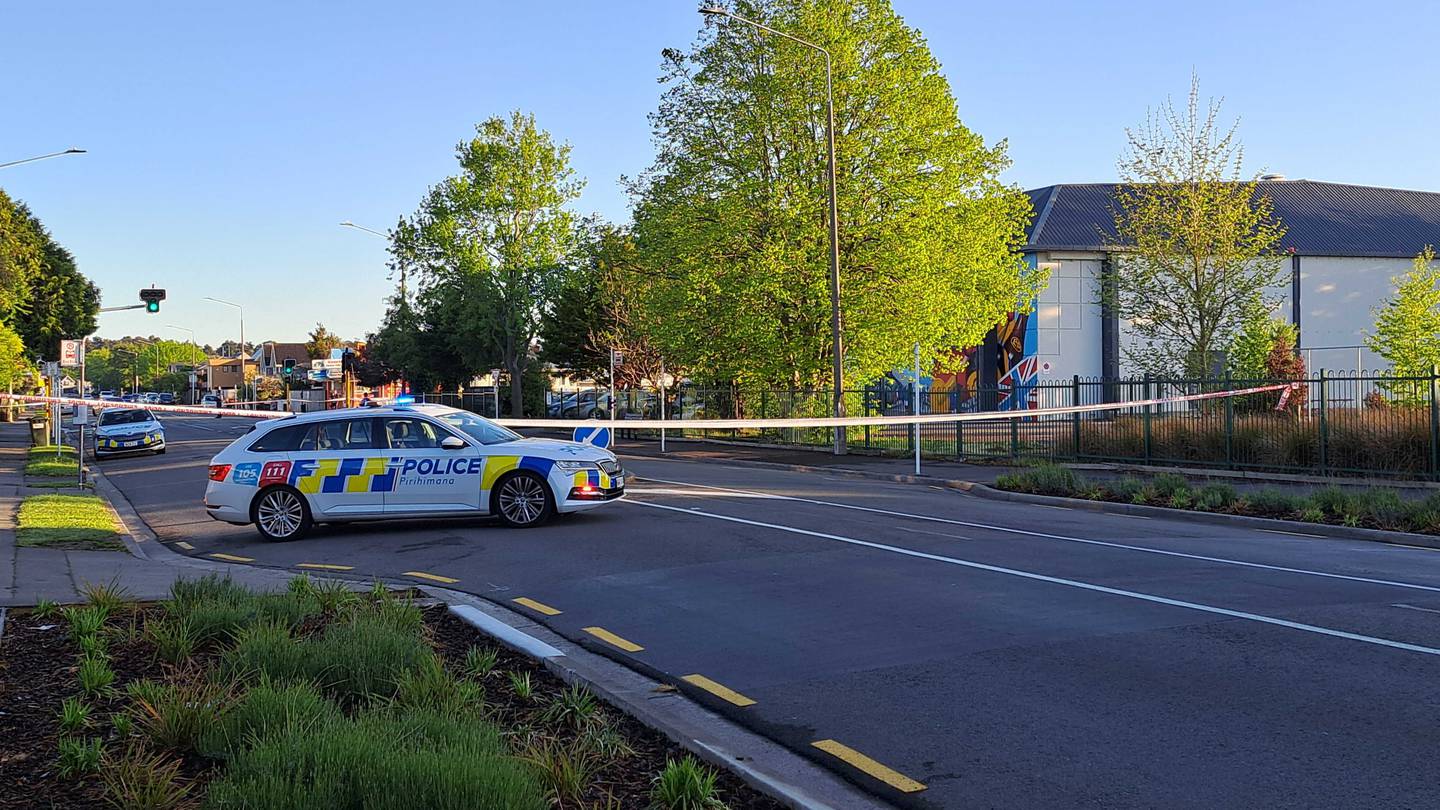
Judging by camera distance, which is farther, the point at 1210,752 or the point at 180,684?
the point at 180,684

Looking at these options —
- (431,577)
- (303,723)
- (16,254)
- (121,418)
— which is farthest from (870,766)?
(16,254)

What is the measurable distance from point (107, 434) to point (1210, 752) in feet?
118

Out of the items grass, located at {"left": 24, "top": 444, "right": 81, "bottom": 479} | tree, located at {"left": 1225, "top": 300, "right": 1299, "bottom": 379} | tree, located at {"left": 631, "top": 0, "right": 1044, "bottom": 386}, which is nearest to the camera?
grass, located at {"left": 24, "top": 444, "right": 81, "bottom": 479}

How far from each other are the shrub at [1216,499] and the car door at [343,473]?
11151 millimetres

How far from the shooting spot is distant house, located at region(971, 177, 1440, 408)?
56.1 metres

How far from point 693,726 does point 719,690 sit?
0.71 metres

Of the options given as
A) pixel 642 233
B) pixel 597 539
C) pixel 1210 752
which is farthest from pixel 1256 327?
pixel 1210 752

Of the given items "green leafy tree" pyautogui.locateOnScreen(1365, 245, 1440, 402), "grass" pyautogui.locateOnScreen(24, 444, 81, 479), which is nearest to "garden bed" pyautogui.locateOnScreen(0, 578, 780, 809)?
"grass" pyautogui.locateOnScreen(24, 444, 81, 479)

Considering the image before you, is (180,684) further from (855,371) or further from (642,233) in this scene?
(642,233)

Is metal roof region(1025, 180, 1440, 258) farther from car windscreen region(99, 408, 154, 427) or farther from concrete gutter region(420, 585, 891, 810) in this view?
concrete gutter region(420, 585, 891, 810)

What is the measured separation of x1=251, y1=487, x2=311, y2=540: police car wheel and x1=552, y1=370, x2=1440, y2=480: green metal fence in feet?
17.6

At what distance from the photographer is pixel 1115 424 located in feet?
80.2

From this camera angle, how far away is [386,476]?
14.0 m

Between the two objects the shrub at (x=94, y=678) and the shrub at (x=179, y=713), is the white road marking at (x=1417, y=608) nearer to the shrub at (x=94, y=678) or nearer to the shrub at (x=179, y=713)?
the shrub at (x=179, y=713)
